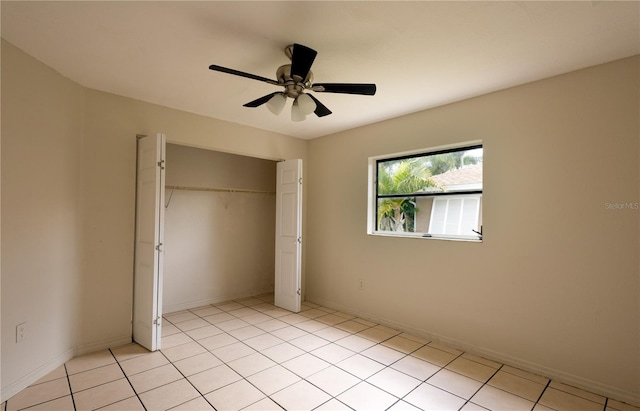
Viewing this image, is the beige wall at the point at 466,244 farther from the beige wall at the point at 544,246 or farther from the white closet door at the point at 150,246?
the white closet door at the point at 150,246

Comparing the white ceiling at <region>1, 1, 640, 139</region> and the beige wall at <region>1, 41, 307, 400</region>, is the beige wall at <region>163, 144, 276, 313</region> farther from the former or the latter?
the white ceiling at <region>1, 1, 640, 139</region>

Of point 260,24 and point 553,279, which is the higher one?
point 260,24

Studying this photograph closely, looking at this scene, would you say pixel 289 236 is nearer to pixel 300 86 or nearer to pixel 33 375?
pixel 300 86

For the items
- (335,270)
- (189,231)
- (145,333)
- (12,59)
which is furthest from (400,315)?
(12,59)

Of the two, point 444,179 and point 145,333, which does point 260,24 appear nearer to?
point 444,179

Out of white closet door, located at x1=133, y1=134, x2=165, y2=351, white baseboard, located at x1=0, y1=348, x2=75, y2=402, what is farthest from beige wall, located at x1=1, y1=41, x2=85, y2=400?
white closet door, located at x1=133, y1=134, x2=165, y2=351

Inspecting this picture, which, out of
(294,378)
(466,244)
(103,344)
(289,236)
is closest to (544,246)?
(466,244)

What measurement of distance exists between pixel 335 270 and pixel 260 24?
336 centimetres

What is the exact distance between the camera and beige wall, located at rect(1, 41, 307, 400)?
2.33 m

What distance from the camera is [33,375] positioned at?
2482mm

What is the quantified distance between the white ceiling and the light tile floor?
8.36 ft

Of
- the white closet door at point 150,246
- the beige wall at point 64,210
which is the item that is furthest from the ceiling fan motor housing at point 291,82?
the beige wall at point 64,210

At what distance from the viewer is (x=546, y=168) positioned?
272 centimetres

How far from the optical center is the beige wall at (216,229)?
14.6 ft
